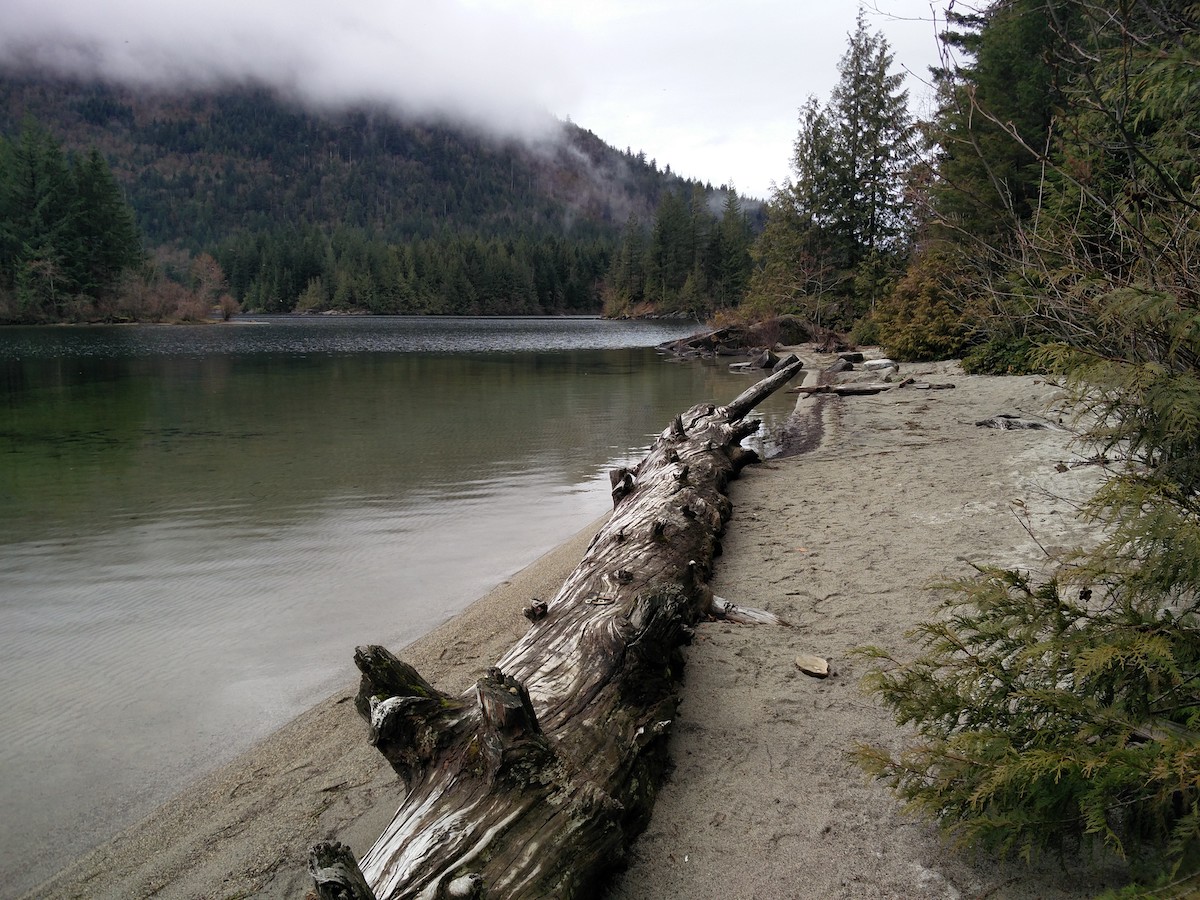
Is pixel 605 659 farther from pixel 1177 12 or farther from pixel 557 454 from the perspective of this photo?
pixel 557 454

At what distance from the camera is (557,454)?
480 inches

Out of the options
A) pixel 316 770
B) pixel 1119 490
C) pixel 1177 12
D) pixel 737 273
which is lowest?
pixel 316 770

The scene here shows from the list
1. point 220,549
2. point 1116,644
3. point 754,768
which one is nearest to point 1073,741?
point 1116,644

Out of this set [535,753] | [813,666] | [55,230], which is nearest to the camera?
[535,753]

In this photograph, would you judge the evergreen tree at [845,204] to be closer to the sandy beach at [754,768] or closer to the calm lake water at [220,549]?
the calm lake water at [220,549]

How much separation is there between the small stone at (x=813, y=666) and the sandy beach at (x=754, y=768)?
0.14 ft

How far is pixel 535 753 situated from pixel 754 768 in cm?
106

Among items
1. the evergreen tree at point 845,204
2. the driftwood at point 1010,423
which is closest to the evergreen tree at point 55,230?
the evergreen tree at point 845,204

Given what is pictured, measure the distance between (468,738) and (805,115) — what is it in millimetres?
37923

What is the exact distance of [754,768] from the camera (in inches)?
121

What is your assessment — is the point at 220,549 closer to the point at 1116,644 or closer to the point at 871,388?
the point at 1116,644

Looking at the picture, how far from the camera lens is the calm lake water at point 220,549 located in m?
3.84

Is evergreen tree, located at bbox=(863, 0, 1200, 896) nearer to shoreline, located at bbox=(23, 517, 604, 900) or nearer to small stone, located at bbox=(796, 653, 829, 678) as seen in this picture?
small stone, located at bbox=(796, 653, 829, 678)

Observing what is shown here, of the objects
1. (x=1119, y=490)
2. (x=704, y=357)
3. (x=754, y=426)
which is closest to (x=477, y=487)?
(x=754, y=426)
